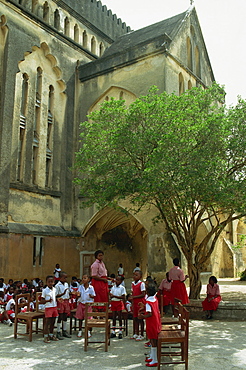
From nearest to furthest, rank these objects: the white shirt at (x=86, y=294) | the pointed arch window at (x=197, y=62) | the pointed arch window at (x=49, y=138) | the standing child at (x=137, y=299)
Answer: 1. the standing child at (x=137, y=299)
2. the white shirt at (x=86, y=294)
3. the pointed arch window at (x=49, y=138)
4. the pointed arch window at (x=197, y=62)

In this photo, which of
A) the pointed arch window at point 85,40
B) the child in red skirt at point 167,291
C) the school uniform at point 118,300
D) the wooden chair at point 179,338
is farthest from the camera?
the pointed arch window at point 85,40

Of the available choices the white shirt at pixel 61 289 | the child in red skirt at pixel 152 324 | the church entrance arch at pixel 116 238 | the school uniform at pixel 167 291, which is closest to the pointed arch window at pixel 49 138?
the church entrance arch at pixel 116 238

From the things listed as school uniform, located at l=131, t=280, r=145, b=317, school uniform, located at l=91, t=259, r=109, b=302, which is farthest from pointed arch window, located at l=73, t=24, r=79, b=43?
school uniform, located at l=131, t=280, r=145, b=317

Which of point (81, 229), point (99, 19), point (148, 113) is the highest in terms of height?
point (99, 19)

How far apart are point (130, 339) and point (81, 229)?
38.6 ft

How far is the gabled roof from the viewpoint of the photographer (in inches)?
789

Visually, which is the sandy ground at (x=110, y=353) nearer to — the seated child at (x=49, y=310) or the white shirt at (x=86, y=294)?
the seated child at (x=49, y=310)

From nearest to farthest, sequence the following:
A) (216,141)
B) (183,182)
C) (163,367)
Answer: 1. (163,367)
2. (183,182)
3. (216,141)

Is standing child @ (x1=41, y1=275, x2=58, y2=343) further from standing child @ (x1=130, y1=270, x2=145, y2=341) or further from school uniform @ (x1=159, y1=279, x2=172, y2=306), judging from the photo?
school uniform @ (x1=159, y1=279, x2=172, y2=306)

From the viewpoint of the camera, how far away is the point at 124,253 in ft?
80.4

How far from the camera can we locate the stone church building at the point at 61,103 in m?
16.6

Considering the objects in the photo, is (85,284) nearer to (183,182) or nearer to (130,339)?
(130,339)

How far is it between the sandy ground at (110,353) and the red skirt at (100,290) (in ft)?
2.61

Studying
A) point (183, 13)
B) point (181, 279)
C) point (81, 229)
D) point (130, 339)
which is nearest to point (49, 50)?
point (183, 13)
